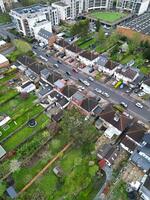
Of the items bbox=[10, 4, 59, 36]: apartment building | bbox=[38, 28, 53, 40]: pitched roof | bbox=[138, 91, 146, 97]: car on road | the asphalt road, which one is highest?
bbox=[10, 4, 59, 36]: apartment building

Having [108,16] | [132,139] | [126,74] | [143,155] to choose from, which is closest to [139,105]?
[126,74]

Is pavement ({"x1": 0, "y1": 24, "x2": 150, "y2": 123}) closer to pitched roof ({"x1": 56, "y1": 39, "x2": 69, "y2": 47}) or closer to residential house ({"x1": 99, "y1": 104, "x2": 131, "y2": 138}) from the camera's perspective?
pitched roof ({"x1": 56, "y1": 39, "x2": 69, "y2": 47})

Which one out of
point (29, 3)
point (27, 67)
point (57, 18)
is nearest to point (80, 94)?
point (27, 67)

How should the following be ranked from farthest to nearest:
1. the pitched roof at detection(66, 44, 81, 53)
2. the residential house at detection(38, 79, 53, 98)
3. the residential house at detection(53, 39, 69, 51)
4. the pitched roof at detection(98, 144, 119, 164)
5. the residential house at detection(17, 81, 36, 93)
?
the residential house at detection(53, 39, 69, 51) → the pitched roof at detection(66, 44, 81, 53) → the residential house at detection(17, 81, 36, 93) → the residential house at detection(38, 79, 53, 98) → the pitched roof at detection(98, 144, 119, 164)

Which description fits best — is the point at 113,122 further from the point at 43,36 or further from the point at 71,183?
the point at 43,36

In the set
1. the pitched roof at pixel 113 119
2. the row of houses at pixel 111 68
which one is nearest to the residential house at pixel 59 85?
the pitched roof at pixel 113 119

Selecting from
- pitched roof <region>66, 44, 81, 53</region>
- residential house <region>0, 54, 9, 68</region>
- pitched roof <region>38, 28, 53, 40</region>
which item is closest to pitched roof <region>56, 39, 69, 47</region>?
pitched roof <region>66, 44, 81, 53</region>
